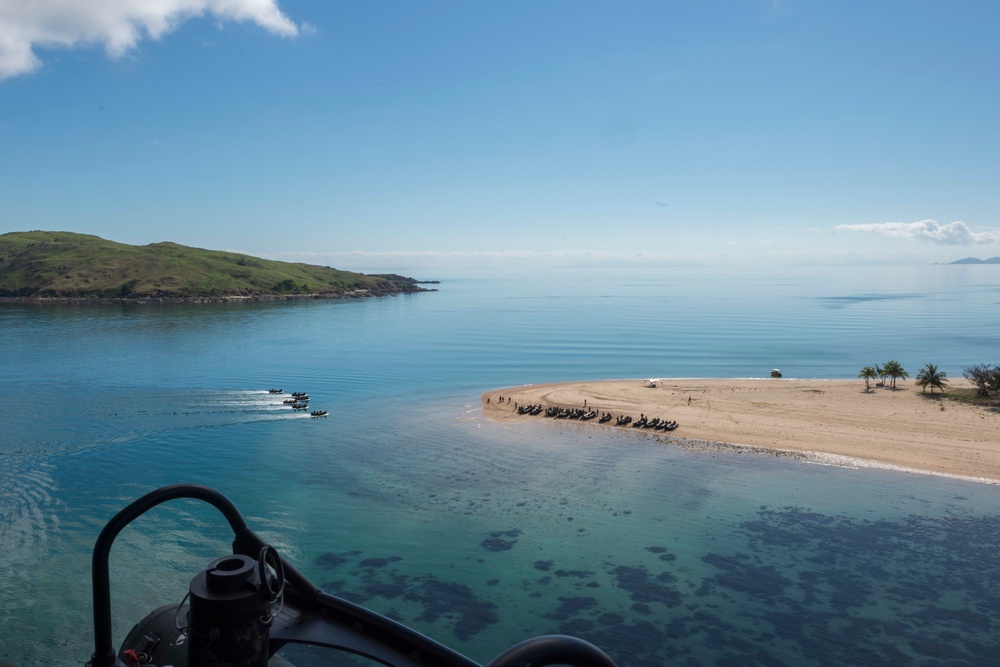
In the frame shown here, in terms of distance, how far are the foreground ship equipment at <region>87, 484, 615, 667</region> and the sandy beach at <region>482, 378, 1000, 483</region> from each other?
47.2 meters

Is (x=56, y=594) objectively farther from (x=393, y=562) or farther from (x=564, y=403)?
(x=564, y=403)

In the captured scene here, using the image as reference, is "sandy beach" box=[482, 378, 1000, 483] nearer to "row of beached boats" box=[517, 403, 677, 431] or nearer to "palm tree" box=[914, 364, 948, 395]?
"row of beached boats" box=[517, 403, 677, 431]

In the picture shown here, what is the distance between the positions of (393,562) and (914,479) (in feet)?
113

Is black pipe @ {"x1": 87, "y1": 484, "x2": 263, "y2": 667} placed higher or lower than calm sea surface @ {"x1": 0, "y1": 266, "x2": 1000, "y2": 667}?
higher

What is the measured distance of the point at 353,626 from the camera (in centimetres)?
525

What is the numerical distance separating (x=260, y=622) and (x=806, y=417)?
2336 inches

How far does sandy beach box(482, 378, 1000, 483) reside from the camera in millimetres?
45469

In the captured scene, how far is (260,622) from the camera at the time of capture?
427 centimetres

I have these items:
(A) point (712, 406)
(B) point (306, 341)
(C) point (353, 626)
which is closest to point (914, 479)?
(A) point (712, 406)

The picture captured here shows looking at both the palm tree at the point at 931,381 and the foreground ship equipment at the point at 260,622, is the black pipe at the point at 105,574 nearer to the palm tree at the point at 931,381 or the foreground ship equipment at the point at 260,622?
the foreground ship equipment at the point at 260,622

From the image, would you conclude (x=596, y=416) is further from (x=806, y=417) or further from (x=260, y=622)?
(x=260, y=622)

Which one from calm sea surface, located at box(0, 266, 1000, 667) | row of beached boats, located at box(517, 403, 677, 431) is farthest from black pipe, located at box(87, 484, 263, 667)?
row of beached boats, located at box(517, 403, 677, 431)

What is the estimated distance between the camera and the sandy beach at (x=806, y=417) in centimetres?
4547

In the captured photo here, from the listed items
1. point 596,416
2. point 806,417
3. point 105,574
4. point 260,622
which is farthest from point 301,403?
point 260,622
